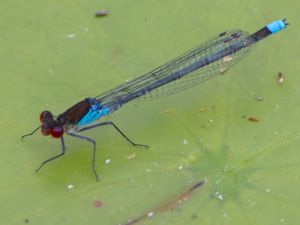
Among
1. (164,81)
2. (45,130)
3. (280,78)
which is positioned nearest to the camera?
(45,130)

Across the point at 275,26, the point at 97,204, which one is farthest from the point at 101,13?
the point at 97,204

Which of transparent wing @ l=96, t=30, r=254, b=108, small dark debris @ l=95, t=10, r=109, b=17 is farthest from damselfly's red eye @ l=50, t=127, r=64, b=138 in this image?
small dark debris @ l=95, t=10, r=109, b=17

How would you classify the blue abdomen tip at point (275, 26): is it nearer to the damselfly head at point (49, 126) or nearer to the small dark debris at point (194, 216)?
the small dark debris at point (194, 216)

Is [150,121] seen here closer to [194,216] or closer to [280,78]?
[194,216]

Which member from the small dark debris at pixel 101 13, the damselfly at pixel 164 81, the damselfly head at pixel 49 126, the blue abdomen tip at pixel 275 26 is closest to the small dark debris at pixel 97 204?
the damselfly at pixel 164 81

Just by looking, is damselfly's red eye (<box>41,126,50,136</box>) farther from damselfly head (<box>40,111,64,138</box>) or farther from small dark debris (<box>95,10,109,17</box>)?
small dark debris (<box>95,10,109,17</box>)

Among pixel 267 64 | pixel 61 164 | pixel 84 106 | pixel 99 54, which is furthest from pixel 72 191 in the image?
pixel 267 64

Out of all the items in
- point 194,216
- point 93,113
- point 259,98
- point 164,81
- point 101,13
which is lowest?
point 194,216
